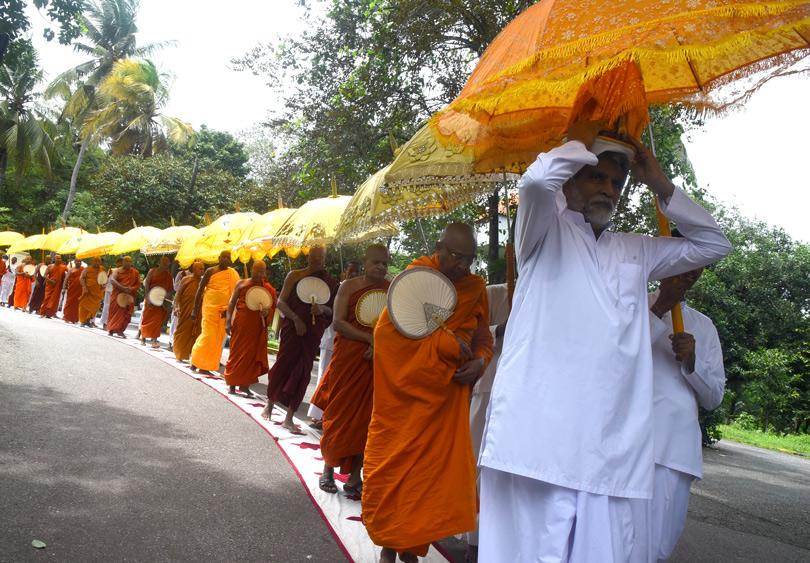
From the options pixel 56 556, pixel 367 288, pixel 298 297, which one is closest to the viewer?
pixel 56 556

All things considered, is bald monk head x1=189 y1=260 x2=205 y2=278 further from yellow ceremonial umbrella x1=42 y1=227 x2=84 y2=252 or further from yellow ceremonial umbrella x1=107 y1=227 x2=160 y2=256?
yellow ceremonial umbrella x1=42 y1=227 x2=84 y2=252

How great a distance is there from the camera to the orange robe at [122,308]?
19.1m

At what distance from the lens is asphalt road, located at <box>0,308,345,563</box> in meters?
4.59

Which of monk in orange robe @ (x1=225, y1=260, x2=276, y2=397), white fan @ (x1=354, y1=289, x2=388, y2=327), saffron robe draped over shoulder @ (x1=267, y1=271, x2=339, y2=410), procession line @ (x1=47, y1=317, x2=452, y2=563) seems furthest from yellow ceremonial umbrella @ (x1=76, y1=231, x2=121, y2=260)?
white fan @ (x1=354, y1=289, x2=388, y2=327)

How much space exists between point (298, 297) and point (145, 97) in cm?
3164

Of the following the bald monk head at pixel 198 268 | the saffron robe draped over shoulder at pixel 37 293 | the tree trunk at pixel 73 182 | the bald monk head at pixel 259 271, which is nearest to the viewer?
the bald monk head at pixel 259 271

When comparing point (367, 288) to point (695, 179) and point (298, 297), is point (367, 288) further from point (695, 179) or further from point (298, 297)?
point (695, 179)

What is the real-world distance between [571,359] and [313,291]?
20.3ft

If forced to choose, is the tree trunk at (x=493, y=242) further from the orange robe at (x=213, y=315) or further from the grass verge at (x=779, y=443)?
the grass verge at (x=779, y=443)

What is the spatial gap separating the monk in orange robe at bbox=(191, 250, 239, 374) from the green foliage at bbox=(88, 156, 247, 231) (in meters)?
14.0

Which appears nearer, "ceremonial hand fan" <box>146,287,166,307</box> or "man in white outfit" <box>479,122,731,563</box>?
"man in white outfit" <box>479,122,731,563</box>

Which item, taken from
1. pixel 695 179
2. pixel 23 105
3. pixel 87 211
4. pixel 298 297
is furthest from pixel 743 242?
pixel 23 105

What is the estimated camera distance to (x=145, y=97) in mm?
36781

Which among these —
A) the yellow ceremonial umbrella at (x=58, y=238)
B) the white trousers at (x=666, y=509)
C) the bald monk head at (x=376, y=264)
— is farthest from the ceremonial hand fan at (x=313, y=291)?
the yellow ceremonial umbrella at (x=58, y=238)
